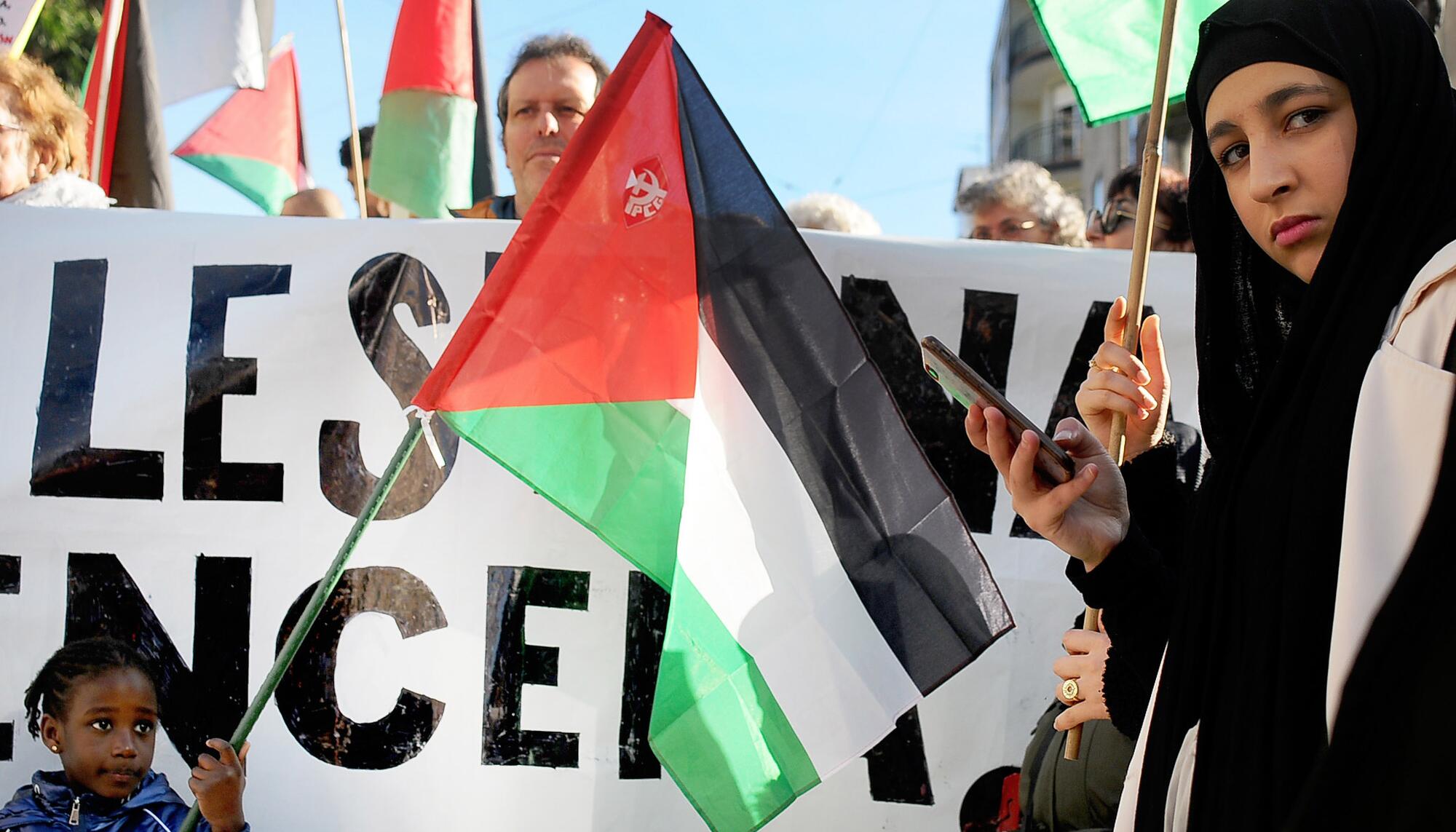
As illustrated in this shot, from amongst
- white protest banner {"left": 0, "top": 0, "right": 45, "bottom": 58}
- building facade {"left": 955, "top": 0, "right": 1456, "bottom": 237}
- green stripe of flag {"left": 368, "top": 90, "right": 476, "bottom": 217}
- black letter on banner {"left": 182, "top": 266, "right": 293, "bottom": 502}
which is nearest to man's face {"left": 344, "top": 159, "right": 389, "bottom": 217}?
green stripe of flag {"left": 368, "top": 90, "right": 476, "bottom": 217}

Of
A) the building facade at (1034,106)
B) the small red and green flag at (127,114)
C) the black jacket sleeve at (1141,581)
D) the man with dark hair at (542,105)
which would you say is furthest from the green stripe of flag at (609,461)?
the building facade at (1034,106)

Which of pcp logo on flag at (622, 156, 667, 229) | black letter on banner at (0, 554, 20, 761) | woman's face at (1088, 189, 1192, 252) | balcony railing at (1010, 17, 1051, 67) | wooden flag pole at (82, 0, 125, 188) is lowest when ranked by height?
black letter on banner at (0, 554, 20, 761)

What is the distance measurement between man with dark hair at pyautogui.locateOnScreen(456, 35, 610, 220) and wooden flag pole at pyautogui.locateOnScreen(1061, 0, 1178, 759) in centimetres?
188

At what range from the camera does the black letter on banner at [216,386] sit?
324cm

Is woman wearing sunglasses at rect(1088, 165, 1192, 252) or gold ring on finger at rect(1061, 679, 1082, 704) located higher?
woman wearing sunglasses at rect(1088, 165, 1192, 252)

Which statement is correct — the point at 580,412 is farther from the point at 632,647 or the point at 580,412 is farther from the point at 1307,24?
the point at 1307,24

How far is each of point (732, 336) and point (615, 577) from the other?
2.65 feet

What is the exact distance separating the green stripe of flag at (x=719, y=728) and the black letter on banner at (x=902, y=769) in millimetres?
698

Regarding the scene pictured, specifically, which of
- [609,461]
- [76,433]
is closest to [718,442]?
[609,461]

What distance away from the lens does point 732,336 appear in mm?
2670

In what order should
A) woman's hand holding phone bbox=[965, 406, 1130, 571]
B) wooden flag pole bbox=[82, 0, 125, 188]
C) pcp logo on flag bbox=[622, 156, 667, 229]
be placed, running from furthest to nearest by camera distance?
wooden flag pole bbox=[82, 0, 125, 188]
pcp logo on flag bbox=[622, 156, 667, 229]
woman's hand holding phone bbox=[965, 406, 1130, 571]

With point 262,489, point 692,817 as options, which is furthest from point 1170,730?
point 262,489

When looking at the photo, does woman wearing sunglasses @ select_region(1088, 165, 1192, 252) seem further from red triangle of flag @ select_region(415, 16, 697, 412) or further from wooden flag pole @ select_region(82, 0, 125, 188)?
wooden flag pole @ select_region(82, 0, 125, 188)

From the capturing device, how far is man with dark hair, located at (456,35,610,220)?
392 centimetres
